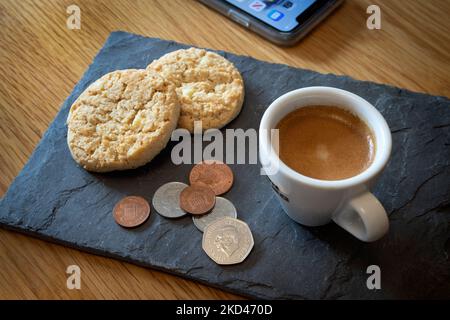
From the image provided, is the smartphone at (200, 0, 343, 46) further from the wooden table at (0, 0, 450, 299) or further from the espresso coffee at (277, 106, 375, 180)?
the espresso coffee at (277, 106, 375, 180)

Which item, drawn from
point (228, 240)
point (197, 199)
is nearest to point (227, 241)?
point (228, 240)

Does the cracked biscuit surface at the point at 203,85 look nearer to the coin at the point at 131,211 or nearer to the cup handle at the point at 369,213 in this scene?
the coin at the point at 131,211

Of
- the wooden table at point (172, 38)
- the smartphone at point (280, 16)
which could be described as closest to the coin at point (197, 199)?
the wooden table at point (172, 38)

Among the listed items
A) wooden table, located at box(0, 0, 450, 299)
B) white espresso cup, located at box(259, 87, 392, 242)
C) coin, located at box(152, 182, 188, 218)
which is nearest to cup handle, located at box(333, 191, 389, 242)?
white espresso cup, located at box(259, 87, 392, 242)

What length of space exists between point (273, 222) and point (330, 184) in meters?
0.20

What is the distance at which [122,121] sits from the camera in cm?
105

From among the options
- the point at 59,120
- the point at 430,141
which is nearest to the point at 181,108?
the point at 59,120

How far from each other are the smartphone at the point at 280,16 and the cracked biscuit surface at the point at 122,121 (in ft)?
1.12

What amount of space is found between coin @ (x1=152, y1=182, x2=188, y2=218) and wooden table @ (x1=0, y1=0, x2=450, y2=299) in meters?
0.33

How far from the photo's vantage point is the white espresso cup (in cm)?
82

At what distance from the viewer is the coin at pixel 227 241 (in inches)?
36.5

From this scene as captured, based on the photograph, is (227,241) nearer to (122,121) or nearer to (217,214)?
(217,214)

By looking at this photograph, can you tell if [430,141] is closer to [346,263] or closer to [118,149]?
[346,263]
